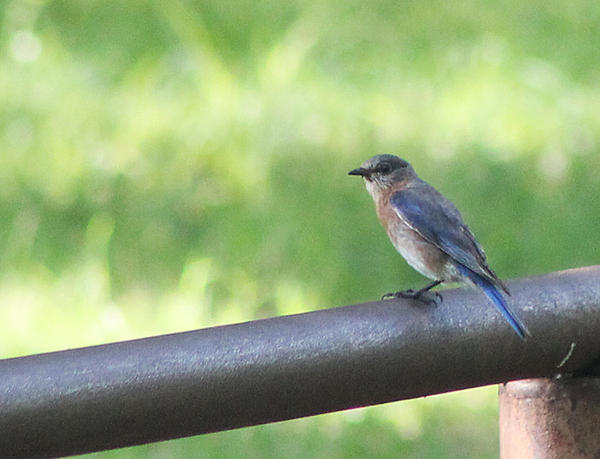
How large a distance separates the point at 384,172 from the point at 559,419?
87.2 inches

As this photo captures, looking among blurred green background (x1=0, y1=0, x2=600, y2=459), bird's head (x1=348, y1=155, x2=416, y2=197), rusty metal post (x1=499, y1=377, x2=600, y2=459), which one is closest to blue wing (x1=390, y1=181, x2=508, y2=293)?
bird's head (x1=348, y1=155, x2=416, y2=197)

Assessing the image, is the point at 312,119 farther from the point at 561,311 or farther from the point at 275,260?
the point at 561,311

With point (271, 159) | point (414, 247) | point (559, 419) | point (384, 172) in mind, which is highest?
point (271, 159)

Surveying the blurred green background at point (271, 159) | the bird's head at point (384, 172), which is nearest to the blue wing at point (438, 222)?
the bird's head at point (384, 172)

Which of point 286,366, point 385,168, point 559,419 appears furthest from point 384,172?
point 286,366

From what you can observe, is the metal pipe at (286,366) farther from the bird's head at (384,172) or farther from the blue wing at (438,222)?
the bird's head at (384,172)

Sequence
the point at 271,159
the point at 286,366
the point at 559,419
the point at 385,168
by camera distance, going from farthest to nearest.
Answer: the point at 271,159 < the point at 385,168 < the point at 559,419 < the point at 286,366

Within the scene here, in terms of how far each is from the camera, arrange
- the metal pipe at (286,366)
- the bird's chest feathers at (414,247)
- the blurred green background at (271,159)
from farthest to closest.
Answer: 1. the blurred green background at (271,159)
2. the bird's chest feathers at (414,247)
3. the metal pipe at (286,366)

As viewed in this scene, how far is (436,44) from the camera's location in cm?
665

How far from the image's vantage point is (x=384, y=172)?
14.0 feet

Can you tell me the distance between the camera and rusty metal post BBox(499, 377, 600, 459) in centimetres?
210

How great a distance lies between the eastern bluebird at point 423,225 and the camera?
3.79 m

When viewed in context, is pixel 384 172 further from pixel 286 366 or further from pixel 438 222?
pixel 286 366

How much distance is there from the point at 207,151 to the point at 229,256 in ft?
2.33
